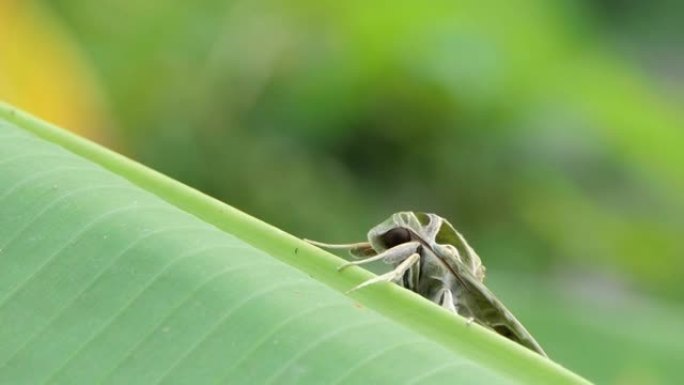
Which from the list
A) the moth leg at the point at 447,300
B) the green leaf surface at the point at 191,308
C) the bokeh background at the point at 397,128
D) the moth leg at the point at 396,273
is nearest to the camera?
the green leaf surface at the point at 191,308

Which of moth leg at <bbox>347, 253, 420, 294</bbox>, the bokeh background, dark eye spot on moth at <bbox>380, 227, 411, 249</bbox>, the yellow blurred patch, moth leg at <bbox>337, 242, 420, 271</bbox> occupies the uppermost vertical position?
the bokeh background

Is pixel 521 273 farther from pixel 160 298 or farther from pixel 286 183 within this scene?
pixel 160 298

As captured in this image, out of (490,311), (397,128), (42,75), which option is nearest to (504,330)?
(490,311)

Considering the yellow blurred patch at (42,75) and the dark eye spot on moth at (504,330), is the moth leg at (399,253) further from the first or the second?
the yellow blurred patch at (42,75)

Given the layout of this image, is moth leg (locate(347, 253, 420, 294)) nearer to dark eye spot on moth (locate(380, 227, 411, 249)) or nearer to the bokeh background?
dark eye spot on moth (locate(380, 227, 411, 249))

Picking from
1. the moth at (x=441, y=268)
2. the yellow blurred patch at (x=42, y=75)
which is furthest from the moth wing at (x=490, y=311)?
the yellow blurred patch at (x=42, y=75)

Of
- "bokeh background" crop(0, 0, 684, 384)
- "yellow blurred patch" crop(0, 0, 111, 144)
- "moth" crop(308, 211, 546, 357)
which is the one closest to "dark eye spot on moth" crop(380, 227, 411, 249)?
"moth" crop(308, 211, 546, 357)
